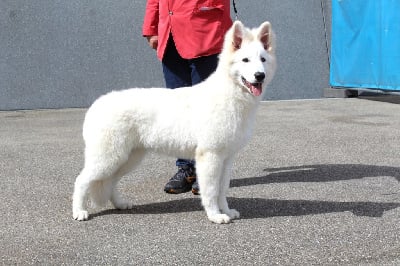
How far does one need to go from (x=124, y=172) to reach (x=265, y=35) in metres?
1.48

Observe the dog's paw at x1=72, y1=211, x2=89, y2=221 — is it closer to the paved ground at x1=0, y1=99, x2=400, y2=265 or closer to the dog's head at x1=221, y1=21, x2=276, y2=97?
the paved ground at x1=0, y1=99, x2=400, y2=265

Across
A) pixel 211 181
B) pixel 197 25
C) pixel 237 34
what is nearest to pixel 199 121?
pixel 211 181

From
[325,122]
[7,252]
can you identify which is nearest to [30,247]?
[7,252]

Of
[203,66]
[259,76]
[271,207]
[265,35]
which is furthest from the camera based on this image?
[203,66]

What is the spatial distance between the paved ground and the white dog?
0.33 metres

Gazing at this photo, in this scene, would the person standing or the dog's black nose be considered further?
the person standing

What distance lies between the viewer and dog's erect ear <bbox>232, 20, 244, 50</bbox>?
4.11 metres

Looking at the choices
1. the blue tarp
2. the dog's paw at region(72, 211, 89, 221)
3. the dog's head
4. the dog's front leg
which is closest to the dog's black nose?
the dog's head

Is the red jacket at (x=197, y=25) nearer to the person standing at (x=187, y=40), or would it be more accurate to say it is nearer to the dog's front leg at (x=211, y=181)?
the person standing at (x=187, y=40)

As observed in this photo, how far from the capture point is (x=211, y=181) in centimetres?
413

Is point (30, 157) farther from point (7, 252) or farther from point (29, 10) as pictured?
point (29, 10)

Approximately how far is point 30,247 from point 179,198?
1539 millimetres

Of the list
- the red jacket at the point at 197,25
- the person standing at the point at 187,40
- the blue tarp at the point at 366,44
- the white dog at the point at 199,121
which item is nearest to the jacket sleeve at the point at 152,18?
the person standing at the point at 187,40

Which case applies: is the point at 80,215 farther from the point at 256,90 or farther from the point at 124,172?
the point at 256,90
